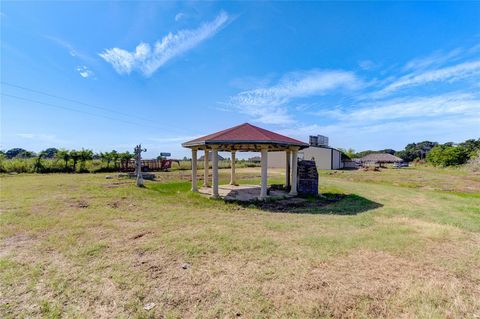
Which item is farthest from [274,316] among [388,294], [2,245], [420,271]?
[2,245]

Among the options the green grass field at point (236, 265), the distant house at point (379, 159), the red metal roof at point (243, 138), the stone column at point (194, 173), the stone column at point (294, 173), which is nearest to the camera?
the green grass field at point (236, 265)

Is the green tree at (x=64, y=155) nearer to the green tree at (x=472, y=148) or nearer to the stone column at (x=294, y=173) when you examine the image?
the stone column at (x=294, y=173)

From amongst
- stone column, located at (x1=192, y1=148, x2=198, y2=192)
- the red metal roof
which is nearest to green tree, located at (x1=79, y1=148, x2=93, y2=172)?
stone column, located at (x1=192, y1=148, x2=198, y2=192)

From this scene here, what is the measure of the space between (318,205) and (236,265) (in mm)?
5927

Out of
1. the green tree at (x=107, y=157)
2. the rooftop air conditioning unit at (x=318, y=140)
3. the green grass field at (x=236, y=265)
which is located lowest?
the green grass field at (x=236, y=265)

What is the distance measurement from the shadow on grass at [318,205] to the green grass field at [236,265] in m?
0.80

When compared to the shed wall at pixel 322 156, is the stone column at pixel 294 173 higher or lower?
lower

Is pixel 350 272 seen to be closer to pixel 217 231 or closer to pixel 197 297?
pixel 197 297

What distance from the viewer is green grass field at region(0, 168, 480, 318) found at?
9.05 ft

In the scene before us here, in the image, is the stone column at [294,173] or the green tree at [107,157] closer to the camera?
the stone column at [294,173]

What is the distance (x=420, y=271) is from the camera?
11.9ft

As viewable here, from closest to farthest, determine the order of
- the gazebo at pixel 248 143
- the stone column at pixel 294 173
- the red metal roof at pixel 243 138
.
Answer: the red metal roof at pixel 243 138
the gazebo at pixel 248 143
the stone column at pixel 294 173

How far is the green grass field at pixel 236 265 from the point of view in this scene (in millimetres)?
2760

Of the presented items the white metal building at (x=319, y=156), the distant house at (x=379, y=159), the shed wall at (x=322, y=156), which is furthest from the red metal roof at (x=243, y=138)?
the distant house at (x=379, y=159)
